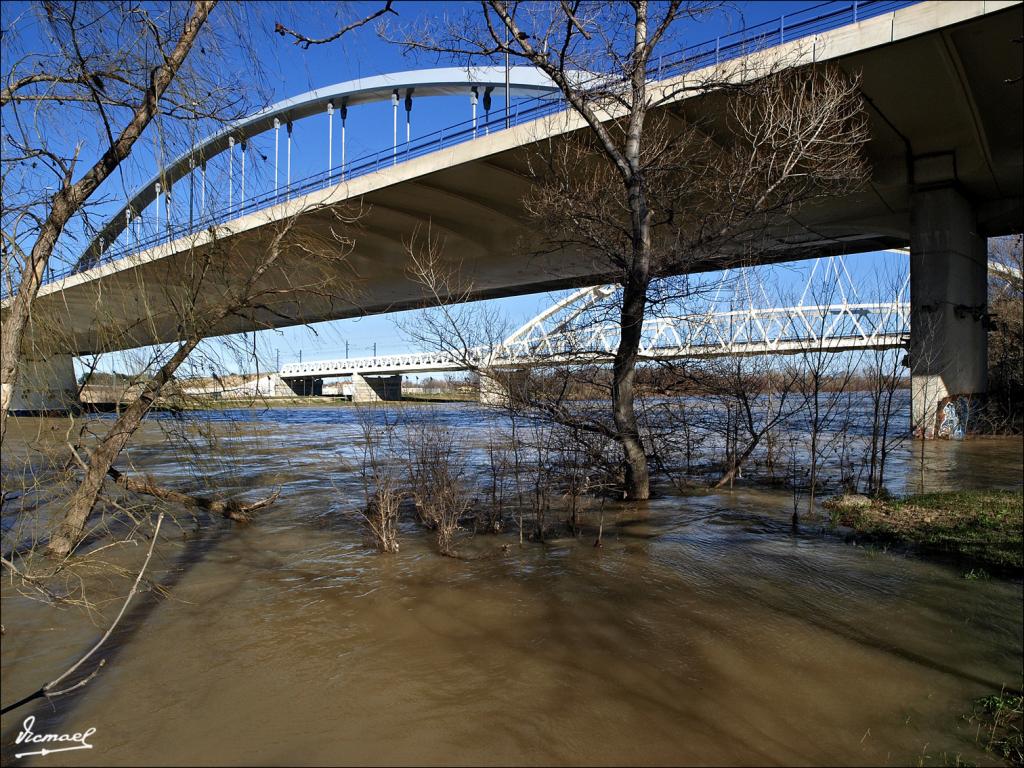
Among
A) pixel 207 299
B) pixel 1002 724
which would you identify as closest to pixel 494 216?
pixel 207 299

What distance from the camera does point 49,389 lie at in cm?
475

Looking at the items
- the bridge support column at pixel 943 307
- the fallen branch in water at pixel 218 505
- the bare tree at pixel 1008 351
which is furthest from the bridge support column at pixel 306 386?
the fallen branch in water at pixel 218 505

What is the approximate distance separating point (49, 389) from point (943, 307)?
20.2 meters

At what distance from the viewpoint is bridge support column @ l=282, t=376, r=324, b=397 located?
71.9 metres

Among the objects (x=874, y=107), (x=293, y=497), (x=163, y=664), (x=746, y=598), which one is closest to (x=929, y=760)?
(x=746, y=598)

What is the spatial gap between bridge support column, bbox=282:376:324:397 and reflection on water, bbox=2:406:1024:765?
65.2m

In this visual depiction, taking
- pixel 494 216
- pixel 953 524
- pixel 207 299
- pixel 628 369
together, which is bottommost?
pixel 953 524

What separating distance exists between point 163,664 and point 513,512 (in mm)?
5434

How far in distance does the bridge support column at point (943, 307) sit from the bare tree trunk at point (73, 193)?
729 inches

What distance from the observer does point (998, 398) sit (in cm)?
2155

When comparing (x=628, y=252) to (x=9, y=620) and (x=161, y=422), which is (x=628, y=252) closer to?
(x=161, y=422)

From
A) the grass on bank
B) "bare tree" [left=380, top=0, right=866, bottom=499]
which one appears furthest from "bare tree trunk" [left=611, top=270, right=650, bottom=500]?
the grass on bank

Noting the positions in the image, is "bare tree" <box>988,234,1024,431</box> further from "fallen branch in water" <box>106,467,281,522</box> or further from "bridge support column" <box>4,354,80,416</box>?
"bridge support column" <box>4,354,80,416</box>

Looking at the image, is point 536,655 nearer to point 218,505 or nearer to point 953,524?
Result: point 218,505
